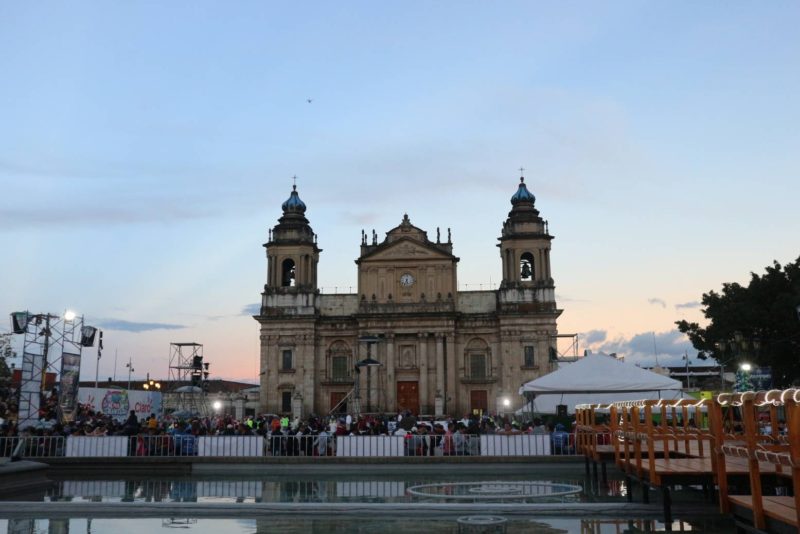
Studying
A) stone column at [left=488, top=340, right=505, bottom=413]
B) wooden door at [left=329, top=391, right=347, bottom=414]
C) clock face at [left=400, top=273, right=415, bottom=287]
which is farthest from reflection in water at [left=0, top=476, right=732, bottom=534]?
clock face at [left=400, top=273, right=415, bottom=287]

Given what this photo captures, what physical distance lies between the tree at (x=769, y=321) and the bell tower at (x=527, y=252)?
44.7 feet

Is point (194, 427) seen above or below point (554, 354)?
below

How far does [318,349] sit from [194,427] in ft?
107

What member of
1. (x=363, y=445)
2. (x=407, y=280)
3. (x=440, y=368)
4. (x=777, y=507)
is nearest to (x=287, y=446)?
(x=363, y=445)

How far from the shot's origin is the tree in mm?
37594

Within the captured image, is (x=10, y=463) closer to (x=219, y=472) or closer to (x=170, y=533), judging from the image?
(x=219, y=472)

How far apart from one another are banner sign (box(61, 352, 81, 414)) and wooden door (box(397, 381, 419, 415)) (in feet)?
89.9

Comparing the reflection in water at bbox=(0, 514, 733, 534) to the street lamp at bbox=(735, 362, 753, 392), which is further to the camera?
the street lamp at bbox=(735, 362, 753, 392)

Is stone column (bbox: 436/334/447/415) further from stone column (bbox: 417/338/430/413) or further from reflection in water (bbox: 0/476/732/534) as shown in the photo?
reflection in water (bbox: 0/476/732/534)

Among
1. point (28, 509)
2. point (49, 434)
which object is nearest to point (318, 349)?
point (49, 434)

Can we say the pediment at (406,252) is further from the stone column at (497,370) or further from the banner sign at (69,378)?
the banner sign at (69,378)

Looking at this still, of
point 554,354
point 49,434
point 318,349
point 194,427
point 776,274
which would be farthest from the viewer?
point 318,349

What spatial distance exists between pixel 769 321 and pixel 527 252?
20.0 m

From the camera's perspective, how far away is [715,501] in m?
11.8
